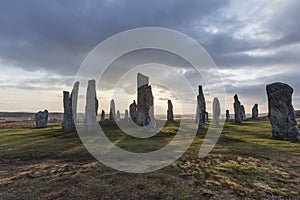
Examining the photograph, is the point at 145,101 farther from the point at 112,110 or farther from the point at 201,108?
the point at 112,110

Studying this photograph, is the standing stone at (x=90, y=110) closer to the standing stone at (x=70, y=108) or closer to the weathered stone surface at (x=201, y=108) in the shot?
the standing stone at (x=70, y=108)

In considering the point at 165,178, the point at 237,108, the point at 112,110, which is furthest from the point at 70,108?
the point at 237,108

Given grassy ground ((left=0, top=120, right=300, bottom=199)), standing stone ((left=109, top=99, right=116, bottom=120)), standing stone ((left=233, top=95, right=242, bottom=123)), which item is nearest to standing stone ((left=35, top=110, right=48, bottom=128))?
standing stone ((left=109, top=99, right=116, bottom=120))

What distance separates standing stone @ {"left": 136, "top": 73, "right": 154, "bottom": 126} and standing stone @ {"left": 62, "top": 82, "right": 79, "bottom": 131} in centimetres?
794

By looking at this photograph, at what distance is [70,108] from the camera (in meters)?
30.3

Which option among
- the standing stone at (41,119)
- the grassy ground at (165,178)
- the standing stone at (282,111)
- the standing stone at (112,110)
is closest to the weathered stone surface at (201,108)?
the standing stone at (282,111)

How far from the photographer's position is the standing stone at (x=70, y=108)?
30.0 metres

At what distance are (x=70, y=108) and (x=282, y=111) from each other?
73.8 ft

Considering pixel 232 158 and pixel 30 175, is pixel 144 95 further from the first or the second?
pixel 30 175

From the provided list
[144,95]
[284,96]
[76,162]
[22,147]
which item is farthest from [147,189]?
[144,95]

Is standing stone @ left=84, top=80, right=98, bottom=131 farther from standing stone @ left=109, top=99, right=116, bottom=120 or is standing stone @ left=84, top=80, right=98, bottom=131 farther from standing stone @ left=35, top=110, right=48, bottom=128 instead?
standing stone @ left=109, top=99, right=116, bottom=120

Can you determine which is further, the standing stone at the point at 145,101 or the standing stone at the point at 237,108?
the standing stone at the point at 237,108

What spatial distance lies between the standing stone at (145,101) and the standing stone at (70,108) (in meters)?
7.94

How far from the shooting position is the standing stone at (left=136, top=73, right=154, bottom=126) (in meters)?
29.1
